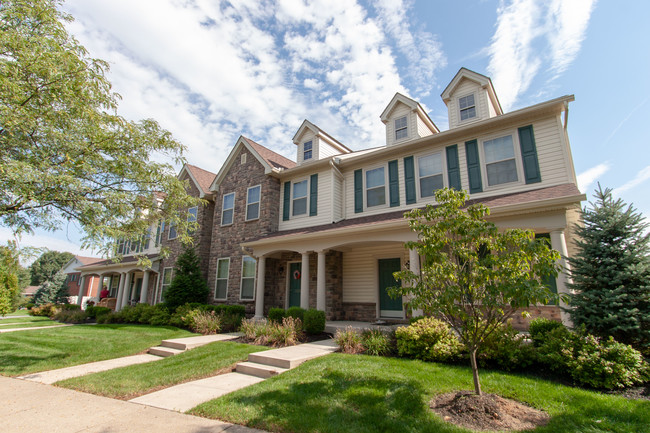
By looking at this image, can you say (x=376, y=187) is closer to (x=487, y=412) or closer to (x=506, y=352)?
(x=506, y=352)

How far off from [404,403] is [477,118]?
9.81 m

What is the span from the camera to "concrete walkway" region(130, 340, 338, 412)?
5141mm

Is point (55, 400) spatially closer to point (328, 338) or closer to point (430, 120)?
point (328, 338)

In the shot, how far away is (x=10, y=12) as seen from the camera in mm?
6605

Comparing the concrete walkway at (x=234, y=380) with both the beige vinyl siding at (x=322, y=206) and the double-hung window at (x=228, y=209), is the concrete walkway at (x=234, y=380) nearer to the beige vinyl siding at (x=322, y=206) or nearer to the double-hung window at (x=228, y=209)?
the beige vinyl siding at (x=322, y=206)

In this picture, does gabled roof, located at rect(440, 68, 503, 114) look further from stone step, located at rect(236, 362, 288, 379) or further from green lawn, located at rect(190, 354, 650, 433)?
stone step, located at rect(236, 362, 288, 379)

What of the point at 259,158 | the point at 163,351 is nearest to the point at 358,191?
the point at 259,158

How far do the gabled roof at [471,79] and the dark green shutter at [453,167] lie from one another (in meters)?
2.19

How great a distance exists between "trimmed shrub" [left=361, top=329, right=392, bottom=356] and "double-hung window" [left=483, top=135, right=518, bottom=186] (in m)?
5.78

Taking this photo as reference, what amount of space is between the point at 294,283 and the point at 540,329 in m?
9.54

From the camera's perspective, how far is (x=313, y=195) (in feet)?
45.1

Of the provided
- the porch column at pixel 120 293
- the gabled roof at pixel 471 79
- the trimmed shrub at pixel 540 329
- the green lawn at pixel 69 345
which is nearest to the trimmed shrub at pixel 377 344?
the trimmed shrub at pixel 540 329

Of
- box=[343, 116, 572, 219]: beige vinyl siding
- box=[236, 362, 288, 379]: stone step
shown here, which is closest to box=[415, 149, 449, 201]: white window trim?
box=[343, 116, 572, 219]: beige vinyl siding

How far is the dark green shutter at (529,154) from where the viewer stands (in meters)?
Answer: 9.25
